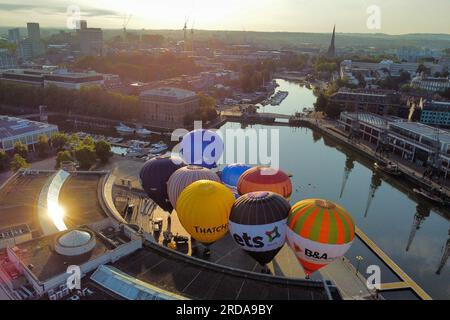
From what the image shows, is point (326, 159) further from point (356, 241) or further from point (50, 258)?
point (50, 258)

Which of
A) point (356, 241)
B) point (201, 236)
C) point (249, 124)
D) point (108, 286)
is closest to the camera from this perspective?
point (108, 286)

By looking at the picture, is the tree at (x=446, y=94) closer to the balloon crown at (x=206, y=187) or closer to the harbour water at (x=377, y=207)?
the harbour water at (x=377, y=207)

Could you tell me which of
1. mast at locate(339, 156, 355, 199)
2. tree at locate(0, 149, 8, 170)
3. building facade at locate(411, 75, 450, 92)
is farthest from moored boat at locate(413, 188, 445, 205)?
building facade at locate(411, 75, 450, 92)

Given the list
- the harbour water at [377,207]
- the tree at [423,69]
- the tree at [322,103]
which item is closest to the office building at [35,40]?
the tree at [322,103]

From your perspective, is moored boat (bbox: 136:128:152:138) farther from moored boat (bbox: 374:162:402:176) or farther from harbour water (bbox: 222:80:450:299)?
moored boat (bbox: 374:162:402:176)

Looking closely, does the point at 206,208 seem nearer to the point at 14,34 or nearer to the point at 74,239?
the point at 74,239
